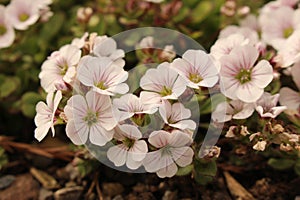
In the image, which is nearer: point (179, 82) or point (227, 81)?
point (179, 82)

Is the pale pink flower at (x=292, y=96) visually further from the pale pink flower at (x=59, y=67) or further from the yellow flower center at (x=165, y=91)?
the pale pink flower at (x=59, y=67)

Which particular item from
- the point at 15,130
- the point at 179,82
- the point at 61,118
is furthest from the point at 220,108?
the point at 15,130

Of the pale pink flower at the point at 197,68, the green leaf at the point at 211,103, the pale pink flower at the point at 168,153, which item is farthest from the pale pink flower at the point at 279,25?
the pale pink flower at the point at 168,153

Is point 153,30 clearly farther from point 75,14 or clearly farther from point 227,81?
point 227,81

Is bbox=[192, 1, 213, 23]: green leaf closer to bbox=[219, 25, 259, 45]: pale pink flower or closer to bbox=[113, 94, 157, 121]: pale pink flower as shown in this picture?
bbox=[219, 25, 259, 45]: pale pink flower

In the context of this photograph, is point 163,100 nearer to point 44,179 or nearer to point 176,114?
point 176,114
